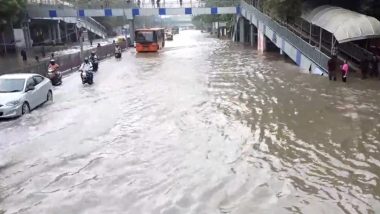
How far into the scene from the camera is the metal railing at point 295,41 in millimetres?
22250

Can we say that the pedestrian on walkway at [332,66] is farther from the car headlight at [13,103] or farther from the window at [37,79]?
the car headlight at [13,103]

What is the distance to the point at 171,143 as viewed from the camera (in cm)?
1095

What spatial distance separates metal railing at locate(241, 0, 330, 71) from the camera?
22.2 m

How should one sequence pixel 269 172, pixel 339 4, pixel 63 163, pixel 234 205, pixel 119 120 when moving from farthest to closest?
1. pixel 339 4
2. pixel 119 120
3. pixel 63 163
4. pixel 269 172
5. pixel 234 205

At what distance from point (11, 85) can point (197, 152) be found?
316 inches

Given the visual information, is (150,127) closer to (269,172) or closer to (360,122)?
(269,172)

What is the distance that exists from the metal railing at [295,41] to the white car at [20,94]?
1350cm

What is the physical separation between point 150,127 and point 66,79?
12.2m

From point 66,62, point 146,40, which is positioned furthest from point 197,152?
point 146,40

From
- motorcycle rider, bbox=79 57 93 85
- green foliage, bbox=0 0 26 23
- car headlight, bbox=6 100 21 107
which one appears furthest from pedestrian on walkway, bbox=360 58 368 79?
green foliage, bbox=0 0 26 23

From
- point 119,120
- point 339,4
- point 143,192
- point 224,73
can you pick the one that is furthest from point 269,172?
point 339,4

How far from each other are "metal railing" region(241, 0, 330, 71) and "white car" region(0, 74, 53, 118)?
1350cm

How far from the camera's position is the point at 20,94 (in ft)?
47.1

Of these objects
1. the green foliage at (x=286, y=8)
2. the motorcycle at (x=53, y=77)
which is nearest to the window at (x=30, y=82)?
the motorcycle at (x=53, y=77)
